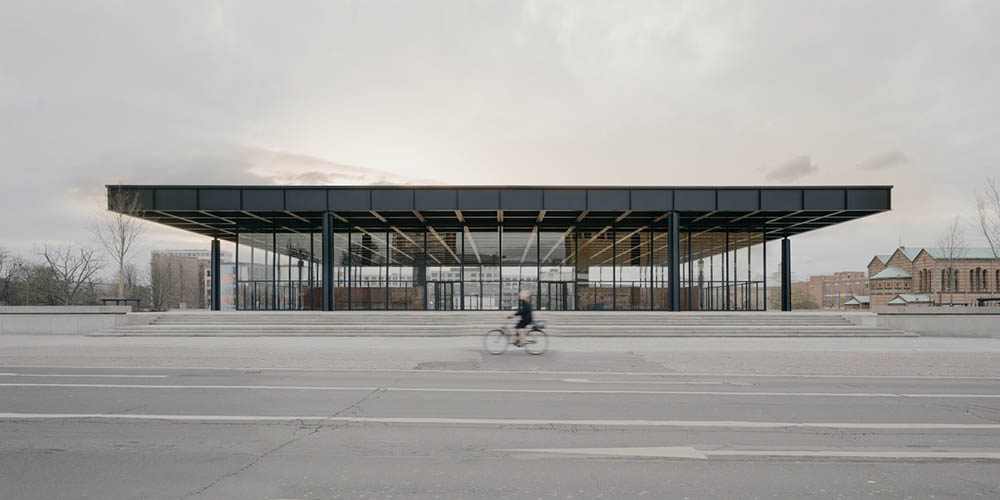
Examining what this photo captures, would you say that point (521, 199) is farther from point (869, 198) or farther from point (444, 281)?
point (869, 198)

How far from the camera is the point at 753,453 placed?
6562mm

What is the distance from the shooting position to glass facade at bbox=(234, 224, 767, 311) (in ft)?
119

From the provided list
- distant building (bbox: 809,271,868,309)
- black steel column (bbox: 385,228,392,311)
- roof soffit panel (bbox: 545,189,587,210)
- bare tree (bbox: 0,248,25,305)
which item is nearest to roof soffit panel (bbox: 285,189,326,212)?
black steel column (bbox: 385,228,392,311)

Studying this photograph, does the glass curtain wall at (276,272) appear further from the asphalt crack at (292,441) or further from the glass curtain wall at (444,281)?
the asphalt crack at (292,441)

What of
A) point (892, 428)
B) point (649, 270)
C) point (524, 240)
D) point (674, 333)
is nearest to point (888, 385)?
point (892, 428)

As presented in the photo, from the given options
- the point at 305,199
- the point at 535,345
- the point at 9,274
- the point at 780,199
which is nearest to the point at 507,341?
the point at 535,345

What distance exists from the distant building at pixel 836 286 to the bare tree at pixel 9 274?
565 ft

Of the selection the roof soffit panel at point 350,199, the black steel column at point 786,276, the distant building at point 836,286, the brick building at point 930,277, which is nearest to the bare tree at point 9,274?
the roof soffit panel at point 350,199

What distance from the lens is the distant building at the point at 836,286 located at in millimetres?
176312

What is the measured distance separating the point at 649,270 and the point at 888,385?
2653 cm

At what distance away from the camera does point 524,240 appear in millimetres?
40469

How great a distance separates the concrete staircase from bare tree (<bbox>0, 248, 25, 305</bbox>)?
121ft

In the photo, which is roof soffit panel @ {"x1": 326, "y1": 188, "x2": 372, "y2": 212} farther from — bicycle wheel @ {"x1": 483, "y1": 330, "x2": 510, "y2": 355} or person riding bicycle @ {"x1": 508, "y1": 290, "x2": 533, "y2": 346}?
person riding bicycle @ {"x1": 508, "y1": 290, "x2": 533, "y2": 346}

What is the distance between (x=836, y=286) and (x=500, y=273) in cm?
17884
